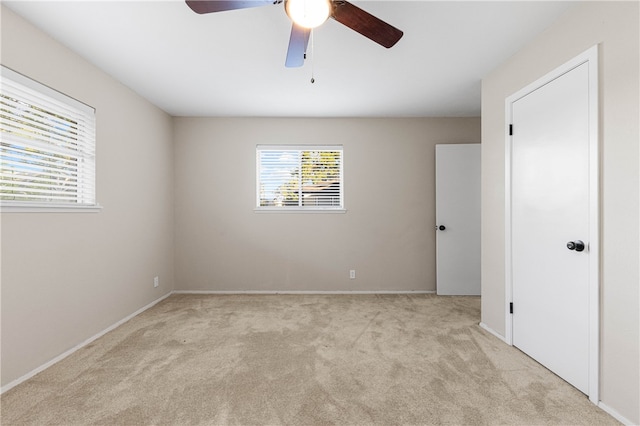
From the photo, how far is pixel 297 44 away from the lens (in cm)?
179

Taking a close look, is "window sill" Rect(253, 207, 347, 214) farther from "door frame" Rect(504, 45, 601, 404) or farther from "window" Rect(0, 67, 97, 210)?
"door frame" Rect(504, 45, 601, 404)

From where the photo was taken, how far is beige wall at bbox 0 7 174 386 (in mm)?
2033

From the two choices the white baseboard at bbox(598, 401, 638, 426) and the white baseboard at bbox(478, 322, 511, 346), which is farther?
the white baseboard at bbox(478, 322, 511, 346)

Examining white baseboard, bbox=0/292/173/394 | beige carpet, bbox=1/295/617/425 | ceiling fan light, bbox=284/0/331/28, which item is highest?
ceiling fan light, bbox=284/0/331/28

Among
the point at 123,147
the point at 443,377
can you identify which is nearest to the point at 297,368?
the point at 443,377

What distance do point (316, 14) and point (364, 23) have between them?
0.96 ft

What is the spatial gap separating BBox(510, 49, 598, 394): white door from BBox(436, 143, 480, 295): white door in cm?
153

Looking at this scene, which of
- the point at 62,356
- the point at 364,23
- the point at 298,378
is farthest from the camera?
the point at 62,356

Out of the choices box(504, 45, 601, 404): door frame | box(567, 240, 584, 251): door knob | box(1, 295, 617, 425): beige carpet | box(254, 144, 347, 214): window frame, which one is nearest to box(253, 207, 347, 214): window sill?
box(254, 144, 347, 214): window frame

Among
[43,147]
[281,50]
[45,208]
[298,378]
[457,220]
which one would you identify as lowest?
[298,378]

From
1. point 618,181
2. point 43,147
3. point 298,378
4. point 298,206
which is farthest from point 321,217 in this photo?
point 618,181

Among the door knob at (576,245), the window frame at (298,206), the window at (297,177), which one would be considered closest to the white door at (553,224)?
the door knob at (576,245)

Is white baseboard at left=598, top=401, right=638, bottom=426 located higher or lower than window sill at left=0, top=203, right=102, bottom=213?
lower

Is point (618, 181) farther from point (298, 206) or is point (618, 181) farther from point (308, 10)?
point (298, 206)
